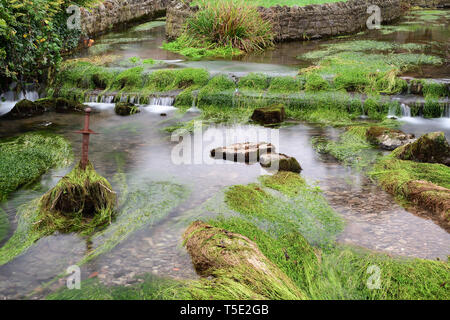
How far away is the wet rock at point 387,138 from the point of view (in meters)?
8.55

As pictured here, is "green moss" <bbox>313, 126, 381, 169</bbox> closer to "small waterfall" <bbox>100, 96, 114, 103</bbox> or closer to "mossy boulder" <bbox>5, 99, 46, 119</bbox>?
"small waterfall" <bbox>100, 96, 114, 103</bbox>

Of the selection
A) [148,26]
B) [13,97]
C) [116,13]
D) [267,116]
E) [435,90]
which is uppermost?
[116,13]

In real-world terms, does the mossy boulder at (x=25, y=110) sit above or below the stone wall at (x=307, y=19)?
below

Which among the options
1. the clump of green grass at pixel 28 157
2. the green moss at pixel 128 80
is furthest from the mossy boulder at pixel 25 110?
the green moss at pixel 128 80

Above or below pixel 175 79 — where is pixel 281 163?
below

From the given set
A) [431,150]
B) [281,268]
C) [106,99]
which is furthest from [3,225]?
[106,99]

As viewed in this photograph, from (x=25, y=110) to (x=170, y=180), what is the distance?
544 cm

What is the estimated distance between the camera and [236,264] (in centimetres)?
455

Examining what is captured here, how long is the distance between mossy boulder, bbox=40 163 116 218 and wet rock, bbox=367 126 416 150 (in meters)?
5.11

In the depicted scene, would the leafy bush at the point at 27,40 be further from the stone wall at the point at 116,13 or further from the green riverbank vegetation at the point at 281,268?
the green riverbank vegetation at the point at 281,268

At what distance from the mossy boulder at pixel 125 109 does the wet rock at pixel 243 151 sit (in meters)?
3.52

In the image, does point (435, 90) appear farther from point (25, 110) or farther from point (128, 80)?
point (25, 110)

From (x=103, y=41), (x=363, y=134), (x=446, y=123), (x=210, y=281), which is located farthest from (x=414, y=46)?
(x=210, y=281)

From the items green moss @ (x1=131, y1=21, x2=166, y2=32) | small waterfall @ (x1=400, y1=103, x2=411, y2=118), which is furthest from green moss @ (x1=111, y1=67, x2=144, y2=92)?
green moss @ (x1=131, y1=21, x2=166, y2=32)
